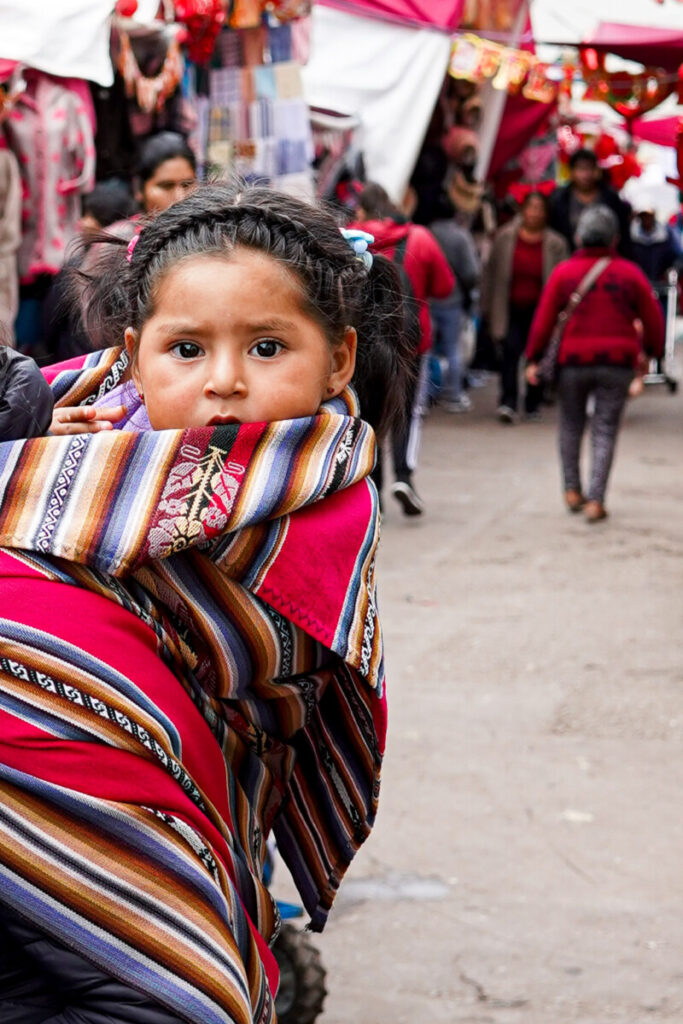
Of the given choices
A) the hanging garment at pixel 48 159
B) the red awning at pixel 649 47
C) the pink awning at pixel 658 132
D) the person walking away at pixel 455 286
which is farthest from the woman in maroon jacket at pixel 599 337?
the pink awning at pixel 658 132

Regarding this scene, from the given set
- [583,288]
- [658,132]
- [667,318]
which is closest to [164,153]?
[583,288]

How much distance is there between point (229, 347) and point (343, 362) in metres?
0.23

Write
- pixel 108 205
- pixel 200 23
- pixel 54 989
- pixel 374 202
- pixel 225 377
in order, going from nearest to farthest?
pixel 54 989
pixel 225 377
pixel 108 205
pixel 374 202
pixel 200 23

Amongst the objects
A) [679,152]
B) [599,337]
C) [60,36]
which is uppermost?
[60,36]

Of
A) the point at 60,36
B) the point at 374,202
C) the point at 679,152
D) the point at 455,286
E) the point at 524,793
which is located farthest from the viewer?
the point at 455,286

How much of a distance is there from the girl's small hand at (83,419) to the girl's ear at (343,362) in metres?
0.24

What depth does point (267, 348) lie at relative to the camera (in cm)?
148

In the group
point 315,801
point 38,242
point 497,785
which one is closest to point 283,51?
point 38,242

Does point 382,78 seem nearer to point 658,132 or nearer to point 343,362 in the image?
point 658,132

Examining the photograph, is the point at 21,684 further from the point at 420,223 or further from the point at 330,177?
the point at 420,223

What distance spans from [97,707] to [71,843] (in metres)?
0.12

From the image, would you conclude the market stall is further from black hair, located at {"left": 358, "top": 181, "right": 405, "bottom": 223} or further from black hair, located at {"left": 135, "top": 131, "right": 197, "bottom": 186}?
black hair, located at {"left": 135, "top": 131, "right": 197, "bottom": 186}

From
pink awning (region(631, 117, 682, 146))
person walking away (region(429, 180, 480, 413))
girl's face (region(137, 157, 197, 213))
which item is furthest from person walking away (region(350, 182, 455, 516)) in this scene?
pink awning (region(631, 117, 682, 146))

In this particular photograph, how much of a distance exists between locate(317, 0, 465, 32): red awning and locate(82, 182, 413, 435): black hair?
9.38 m
